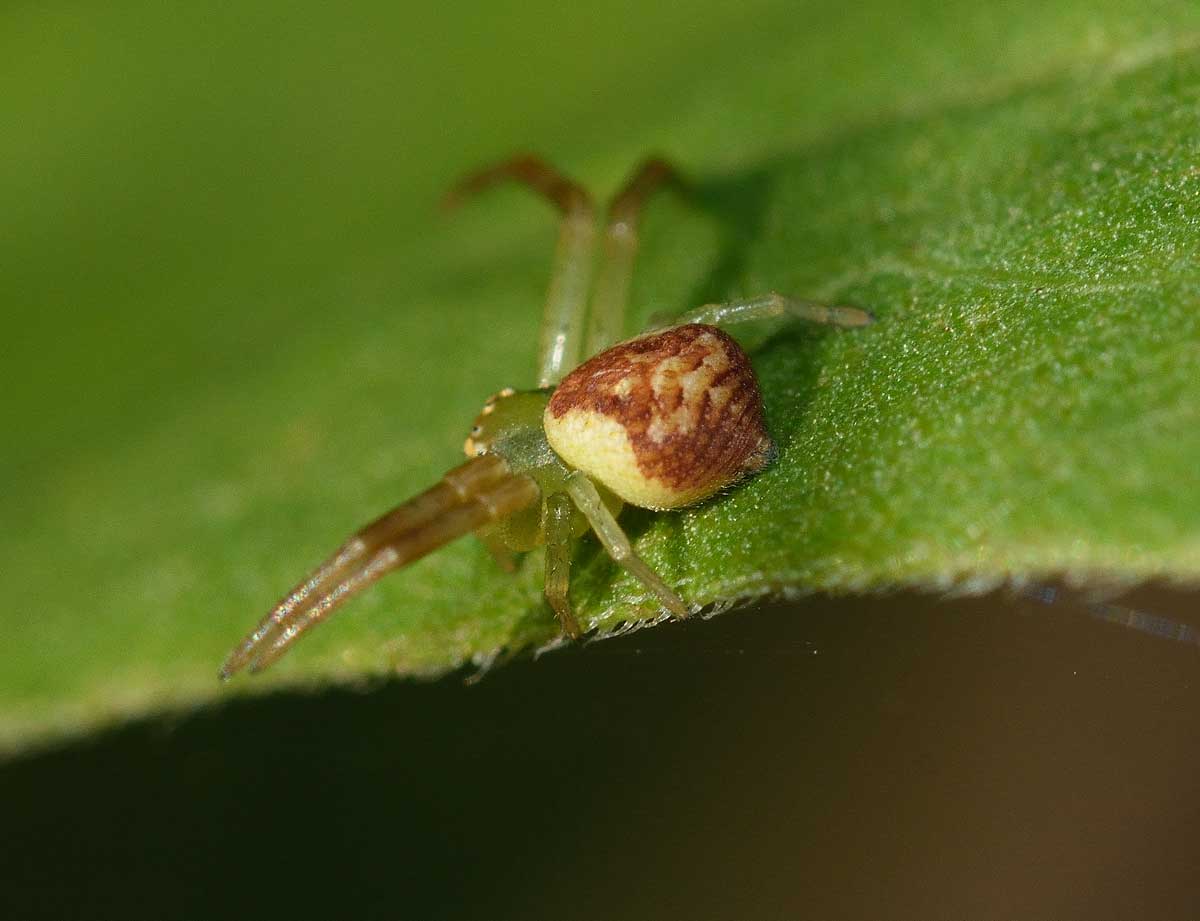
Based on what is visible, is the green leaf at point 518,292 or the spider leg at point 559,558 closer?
the green leaf at point 518,292

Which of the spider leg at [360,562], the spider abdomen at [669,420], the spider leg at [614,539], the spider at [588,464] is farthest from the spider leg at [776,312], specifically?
the spider leg at [360,562]

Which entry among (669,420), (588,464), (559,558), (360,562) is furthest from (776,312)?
(360,562)

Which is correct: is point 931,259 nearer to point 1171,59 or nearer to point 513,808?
point 1171,59

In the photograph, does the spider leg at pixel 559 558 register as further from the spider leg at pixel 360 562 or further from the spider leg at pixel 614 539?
the spider leg at pixel 360 562

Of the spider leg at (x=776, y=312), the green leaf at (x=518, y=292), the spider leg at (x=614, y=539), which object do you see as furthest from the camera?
the spider leg at (x=776, y=312)

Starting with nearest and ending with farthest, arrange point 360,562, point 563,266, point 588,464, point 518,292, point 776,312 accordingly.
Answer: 1. point 360,562
2. point 588,464
3. point 776,312
4. point 563,266
5. point 518,292

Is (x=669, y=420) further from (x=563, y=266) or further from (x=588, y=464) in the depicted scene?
(x=563, y=266)

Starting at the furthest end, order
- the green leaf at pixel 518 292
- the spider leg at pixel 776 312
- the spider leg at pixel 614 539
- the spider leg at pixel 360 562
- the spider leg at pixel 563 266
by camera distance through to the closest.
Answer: the spider leg at pixel 563 266 < the spider leg at pixel 776 312 < the spider leg at pixel 360 562 < the spider leg at pixel 614 539 < the green leaf at pixel 518 292
